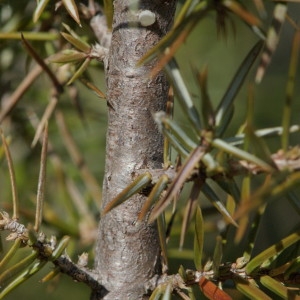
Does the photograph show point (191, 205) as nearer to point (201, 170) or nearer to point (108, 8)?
point (201, 170)

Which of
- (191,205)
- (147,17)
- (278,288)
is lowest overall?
(278,288)

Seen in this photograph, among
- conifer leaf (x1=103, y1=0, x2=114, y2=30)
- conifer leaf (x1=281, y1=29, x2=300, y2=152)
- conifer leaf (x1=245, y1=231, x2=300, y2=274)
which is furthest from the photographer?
conifer leaf (x1=103, y1=0, x2=114, y2=30)

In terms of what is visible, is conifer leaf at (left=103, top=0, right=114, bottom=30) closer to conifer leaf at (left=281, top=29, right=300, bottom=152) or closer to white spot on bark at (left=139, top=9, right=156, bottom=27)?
white spot on bark at (left=139, top=9, right=156, bottom=27)

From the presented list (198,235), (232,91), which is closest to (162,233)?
(198,235)

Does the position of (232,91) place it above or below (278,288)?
above

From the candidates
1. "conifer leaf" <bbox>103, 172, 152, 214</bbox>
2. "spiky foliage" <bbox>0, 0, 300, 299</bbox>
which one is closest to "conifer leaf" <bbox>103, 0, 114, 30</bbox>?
"spiky foliage" <bbox>0, 0, 300, 299</bbox>

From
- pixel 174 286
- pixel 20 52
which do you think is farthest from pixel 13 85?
pixel 174 286

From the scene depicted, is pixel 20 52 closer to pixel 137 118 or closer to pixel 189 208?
pixel 137 118
